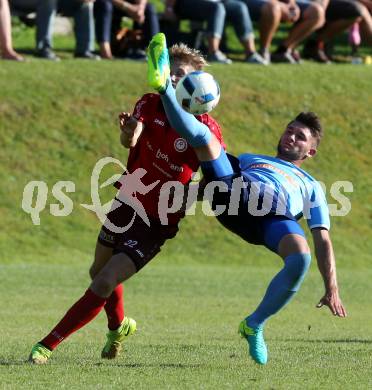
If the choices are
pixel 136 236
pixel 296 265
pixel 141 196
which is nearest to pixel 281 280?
pixel 296 265

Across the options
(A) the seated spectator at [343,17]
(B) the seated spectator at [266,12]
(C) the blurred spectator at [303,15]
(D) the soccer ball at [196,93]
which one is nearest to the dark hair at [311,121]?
(D) the soccer ball at [196,93]

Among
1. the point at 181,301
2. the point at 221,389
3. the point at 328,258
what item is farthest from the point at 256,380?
the point at 181,301

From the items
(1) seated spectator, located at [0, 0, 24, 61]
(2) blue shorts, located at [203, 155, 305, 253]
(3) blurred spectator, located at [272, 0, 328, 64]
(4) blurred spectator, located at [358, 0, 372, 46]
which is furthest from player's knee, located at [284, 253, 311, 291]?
(4) blurred spectator, located at [358, 0, 372, 46]

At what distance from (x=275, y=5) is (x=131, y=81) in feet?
9.27

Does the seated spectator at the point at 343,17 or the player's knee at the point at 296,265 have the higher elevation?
the player's knee at the point at 296,265

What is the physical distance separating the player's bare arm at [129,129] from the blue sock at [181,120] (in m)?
0.33

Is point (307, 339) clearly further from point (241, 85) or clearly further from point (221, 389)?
point (241, 85)

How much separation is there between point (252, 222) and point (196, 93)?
913 mm

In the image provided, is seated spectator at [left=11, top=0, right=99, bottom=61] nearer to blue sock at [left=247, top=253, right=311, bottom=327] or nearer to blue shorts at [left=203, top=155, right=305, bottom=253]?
blue shorts at [left=203, top=155, right=305, bottom=253]

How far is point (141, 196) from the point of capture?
23.7 feet

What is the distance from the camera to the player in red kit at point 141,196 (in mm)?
6953

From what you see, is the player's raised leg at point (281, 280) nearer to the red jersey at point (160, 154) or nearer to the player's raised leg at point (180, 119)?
the player's raised leg at point (180, 119)

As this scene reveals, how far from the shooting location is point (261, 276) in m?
14.7

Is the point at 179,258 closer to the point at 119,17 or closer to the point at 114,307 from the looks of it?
the point at 119,17
